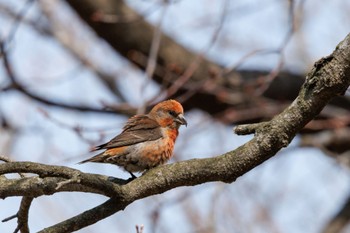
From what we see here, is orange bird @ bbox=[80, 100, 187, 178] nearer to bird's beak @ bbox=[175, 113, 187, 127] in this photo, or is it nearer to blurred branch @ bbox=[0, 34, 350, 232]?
bird's beak @ bbox=[175, 113, 187, 127]

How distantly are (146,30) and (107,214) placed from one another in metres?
5.41

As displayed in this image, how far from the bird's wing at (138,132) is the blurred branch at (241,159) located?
6.07ft

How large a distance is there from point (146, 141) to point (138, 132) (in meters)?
0.20

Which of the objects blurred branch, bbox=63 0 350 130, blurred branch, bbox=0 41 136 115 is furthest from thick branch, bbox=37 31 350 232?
blurred branch, bbox=63 0 350 130

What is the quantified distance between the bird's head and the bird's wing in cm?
8

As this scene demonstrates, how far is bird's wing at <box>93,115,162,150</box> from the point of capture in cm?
544

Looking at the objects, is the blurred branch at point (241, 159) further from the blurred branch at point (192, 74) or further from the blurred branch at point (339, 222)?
the blurred branch at point (339, 222)

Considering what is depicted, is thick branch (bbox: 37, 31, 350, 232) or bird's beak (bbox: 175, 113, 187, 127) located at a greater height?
bird's beak (bbox: 175, 113, 187, 127)

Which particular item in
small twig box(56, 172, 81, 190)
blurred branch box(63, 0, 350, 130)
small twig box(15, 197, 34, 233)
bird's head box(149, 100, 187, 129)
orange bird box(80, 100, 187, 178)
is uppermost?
blurred branch box(63, 0, 350, 130)

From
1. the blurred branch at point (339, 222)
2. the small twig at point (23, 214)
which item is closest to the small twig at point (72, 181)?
the small twig at point (23, 214)

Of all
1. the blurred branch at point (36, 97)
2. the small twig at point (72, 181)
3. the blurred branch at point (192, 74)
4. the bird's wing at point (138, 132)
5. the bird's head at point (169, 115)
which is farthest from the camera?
the blurred branch at point (192, 74)

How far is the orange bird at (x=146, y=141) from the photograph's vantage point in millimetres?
5266

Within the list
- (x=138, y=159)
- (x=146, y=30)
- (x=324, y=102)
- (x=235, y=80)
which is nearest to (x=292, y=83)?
(x=235, y=80)

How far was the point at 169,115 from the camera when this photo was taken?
6098 mm
